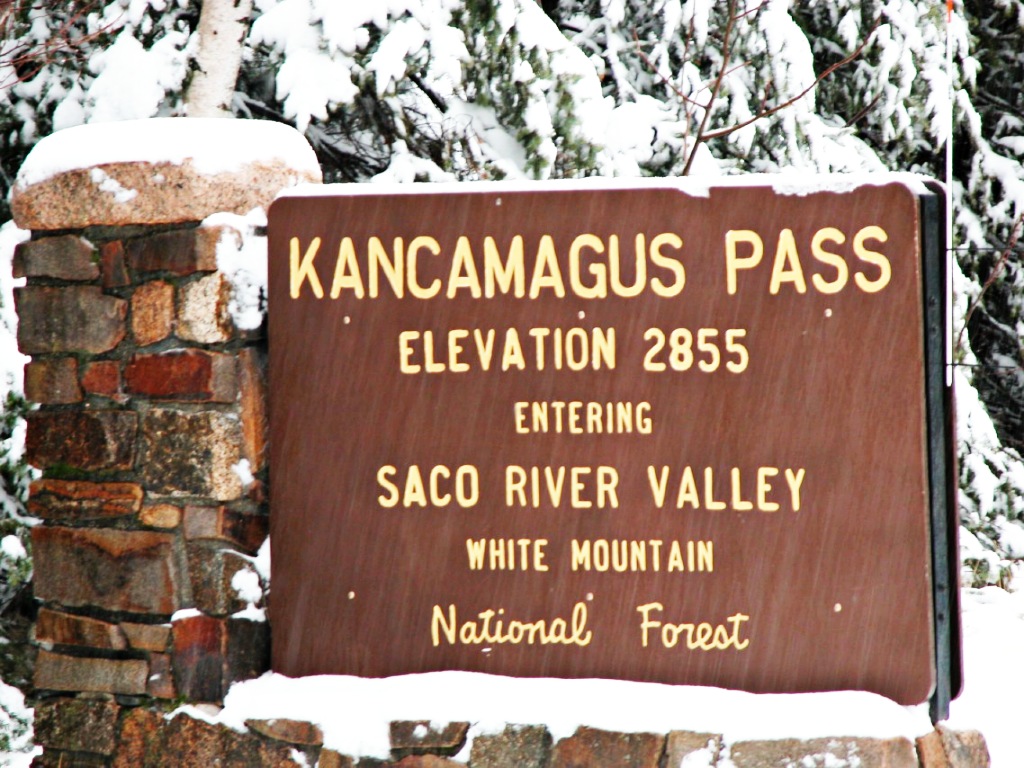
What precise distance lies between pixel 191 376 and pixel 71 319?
0.37 meters

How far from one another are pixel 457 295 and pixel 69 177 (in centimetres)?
104

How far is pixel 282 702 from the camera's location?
2.68m

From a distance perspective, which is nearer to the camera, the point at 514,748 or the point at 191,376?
the point at 514,748

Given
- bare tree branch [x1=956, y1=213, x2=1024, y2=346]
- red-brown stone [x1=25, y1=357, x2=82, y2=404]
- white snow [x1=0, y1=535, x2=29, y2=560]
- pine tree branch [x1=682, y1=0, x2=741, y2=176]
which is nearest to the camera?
red-brown stone [x1=25, y1=357, x2=82, y2=404]

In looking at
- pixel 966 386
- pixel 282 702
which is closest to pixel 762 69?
pixel 966 386

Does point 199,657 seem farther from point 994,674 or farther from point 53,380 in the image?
point 994,674

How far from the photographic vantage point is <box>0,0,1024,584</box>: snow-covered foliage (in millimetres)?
4641

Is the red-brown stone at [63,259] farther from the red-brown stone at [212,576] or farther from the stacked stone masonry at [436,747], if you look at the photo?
the stacked stone masonry at [436,747]

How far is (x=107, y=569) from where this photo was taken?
2.78 meters

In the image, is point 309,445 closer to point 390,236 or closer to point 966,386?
point 390,236

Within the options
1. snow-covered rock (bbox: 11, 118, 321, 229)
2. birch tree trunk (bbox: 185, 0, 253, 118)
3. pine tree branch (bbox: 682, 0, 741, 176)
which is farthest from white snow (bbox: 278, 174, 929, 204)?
birch tree trunk (bbox: 185, 0, 253, 118)

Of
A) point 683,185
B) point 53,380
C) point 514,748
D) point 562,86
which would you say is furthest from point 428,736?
point 562,86

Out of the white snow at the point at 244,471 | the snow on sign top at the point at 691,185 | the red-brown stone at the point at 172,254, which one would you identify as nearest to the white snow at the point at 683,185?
the snow on sign top at the point at 691,185

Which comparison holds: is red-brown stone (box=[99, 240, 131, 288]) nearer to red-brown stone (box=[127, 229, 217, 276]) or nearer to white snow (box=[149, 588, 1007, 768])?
red-brown stone (box=[127, 229, 217, 276])
